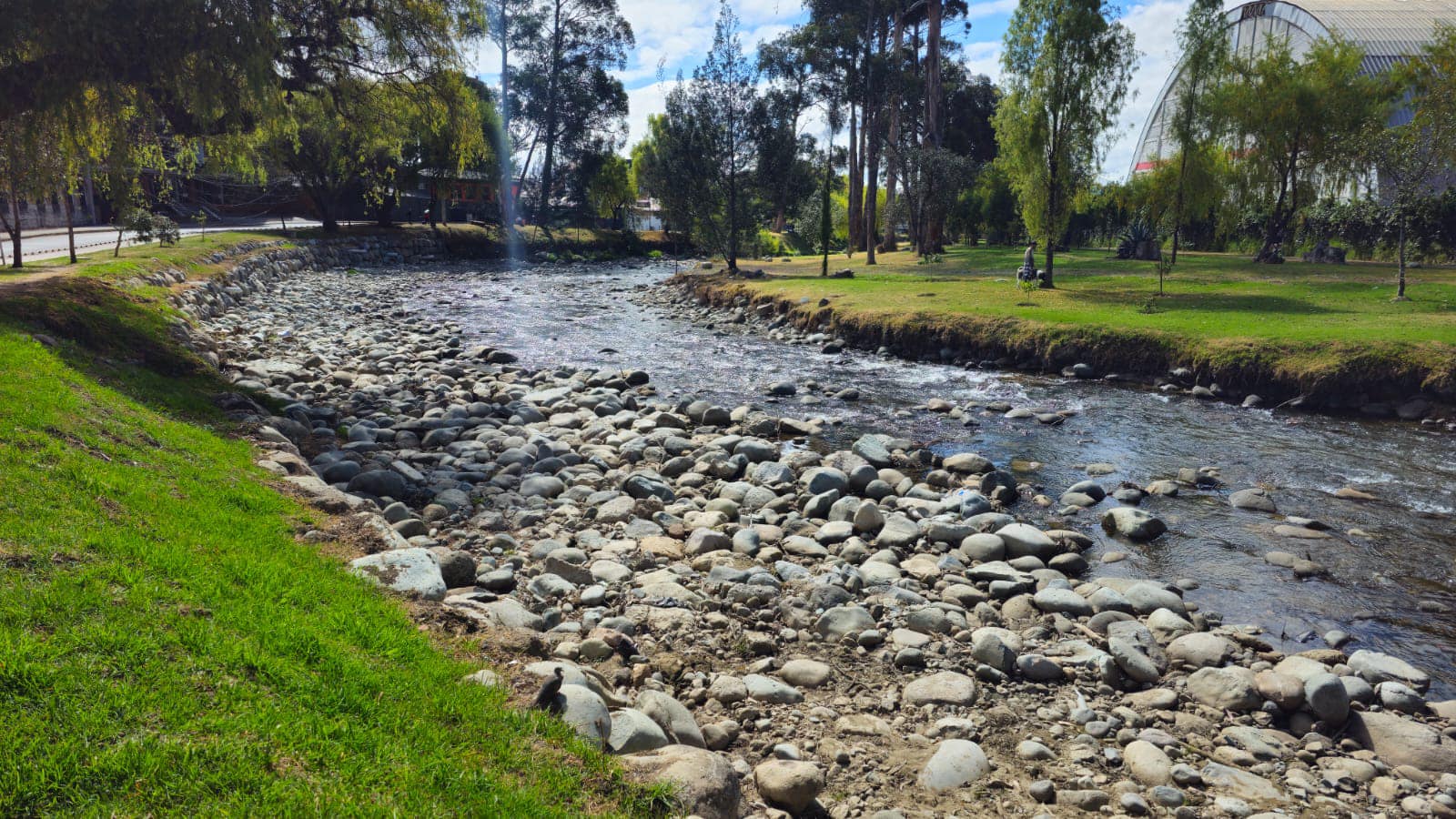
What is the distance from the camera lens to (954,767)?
4.84 m

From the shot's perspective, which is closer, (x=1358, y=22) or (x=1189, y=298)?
(x=1189, y=298)

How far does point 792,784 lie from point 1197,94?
3647 centimetres

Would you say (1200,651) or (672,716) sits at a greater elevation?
(672,716)

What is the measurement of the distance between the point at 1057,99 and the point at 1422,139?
935 cm

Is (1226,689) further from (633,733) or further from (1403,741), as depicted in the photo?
(633,733)

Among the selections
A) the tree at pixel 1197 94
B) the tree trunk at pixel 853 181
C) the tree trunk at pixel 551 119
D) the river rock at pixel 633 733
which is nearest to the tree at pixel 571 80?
the tree trunk at pixel 551 119

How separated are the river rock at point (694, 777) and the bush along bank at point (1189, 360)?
14.7 metres

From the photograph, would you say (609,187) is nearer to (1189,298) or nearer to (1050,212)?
(1050,212)

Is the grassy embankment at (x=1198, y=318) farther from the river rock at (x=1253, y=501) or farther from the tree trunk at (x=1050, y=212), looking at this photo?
the river rock at (x=1253, y=501)

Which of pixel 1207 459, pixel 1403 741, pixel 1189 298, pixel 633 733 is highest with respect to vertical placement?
pixel 1189 298

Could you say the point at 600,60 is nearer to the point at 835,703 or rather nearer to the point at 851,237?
the point at 851,237

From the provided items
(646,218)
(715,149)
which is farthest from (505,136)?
(646,218)

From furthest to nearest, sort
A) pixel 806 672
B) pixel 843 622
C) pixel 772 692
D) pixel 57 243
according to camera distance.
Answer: pixel 57 243
pixel 843 622
pixel 806 672
pixel 772 692

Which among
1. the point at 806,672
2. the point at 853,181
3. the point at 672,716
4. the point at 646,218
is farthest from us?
the point at 646,218
